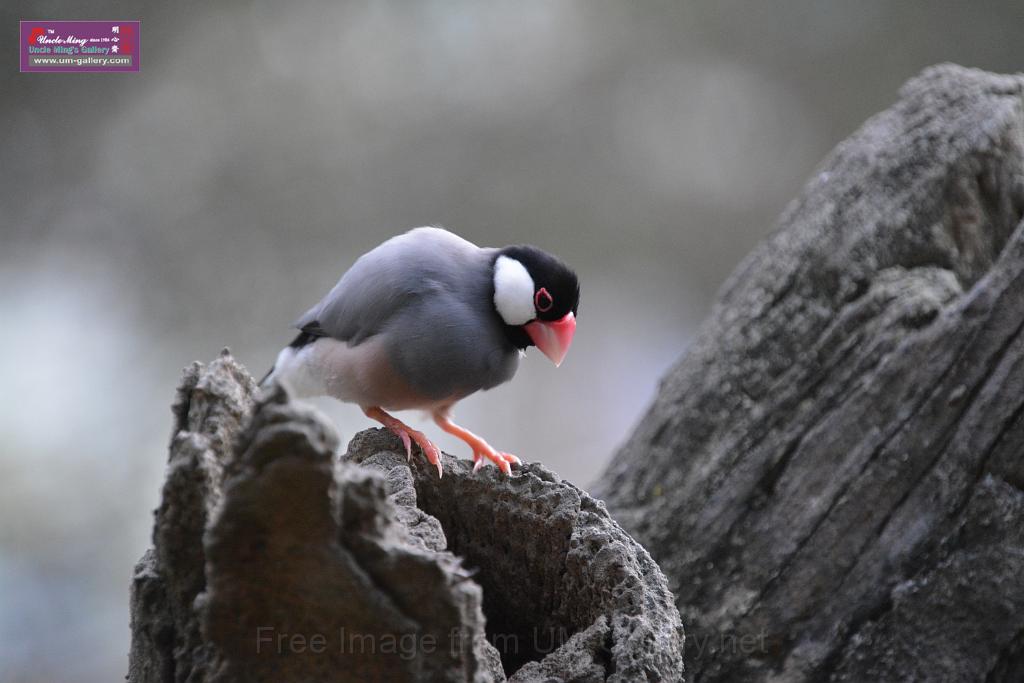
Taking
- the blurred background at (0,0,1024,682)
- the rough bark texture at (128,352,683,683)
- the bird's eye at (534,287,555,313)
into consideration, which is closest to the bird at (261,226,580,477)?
the bird's eye at (534,287,555,313)

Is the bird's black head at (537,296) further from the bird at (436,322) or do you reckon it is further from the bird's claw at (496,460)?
the bird's claw at (496,460)

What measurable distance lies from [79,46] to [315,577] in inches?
108

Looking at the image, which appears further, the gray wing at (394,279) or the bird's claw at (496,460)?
the gray wing at (394,279)

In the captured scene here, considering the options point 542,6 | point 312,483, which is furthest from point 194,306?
point 312,483

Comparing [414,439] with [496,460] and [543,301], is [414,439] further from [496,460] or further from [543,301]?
[543,301]

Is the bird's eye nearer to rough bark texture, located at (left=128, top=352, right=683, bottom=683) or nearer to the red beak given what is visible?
the red beak

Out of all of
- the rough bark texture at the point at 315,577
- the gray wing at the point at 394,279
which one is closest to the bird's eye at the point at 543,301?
the gray wing at the point at 394,279

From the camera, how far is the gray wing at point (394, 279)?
1677 mm

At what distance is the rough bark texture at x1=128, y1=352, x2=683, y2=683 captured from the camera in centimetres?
91

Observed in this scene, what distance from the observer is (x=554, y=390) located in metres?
4.09

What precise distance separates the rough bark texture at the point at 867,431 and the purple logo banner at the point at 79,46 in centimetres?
227

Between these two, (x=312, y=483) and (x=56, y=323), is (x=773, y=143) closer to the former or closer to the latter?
(x=56, y=323)

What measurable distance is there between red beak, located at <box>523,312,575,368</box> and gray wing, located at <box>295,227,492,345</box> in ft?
0.50

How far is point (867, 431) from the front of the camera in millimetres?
1881
